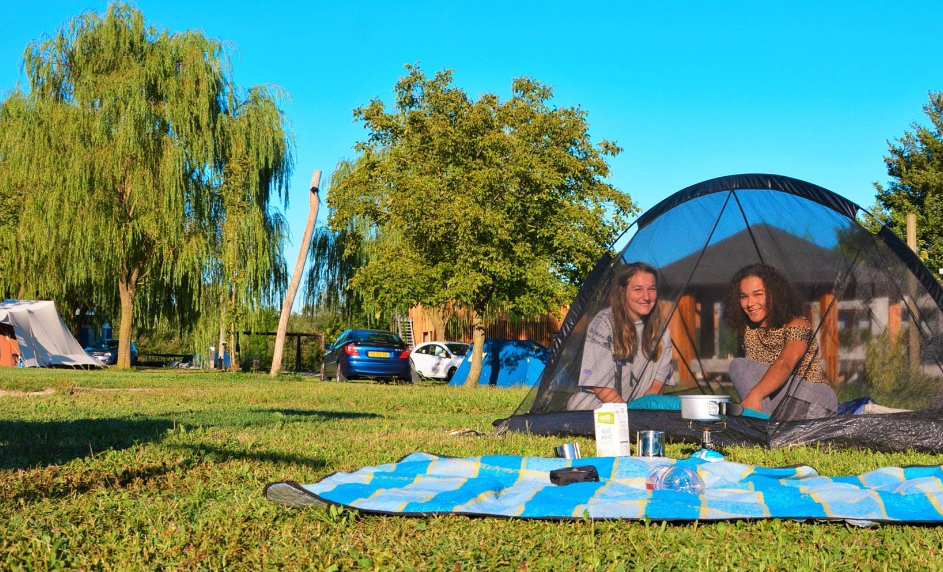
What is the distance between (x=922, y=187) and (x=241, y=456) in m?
30.7

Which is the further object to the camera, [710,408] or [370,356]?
[370,356]

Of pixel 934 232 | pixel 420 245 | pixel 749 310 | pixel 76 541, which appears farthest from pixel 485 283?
pixel 934 232

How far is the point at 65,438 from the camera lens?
5.87 meters

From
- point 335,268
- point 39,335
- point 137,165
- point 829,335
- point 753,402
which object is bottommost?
point 753,402

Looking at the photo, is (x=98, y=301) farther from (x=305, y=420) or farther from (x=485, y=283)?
(x=305, y=420)

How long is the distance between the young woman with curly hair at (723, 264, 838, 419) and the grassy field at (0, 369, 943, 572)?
0.84 metres

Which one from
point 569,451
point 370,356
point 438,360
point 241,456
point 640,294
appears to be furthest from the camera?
point 438,360

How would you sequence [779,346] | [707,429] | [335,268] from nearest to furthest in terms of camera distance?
[707,429]
[779,346]
[335,268]

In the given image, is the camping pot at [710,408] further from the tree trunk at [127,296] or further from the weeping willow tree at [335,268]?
the weeping willow tree at [335,268]

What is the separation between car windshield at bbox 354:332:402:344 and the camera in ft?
63.4

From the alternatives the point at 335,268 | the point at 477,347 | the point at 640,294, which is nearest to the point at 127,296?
the point at 335,268

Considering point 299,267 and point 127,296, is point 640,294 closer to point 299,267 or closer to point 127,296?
point 299,267

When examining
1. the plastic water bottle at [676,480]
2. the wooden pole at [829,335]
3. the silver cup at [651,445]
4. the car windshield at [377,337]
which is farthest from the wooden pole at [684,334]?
the car windshield at [377,337]

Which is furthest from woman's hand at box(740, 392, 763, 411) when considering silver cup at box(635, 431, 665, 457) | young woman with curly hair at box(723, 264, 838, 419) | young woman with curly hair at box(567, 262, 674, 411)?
silver cup at box(635, 431, 665, 457)
